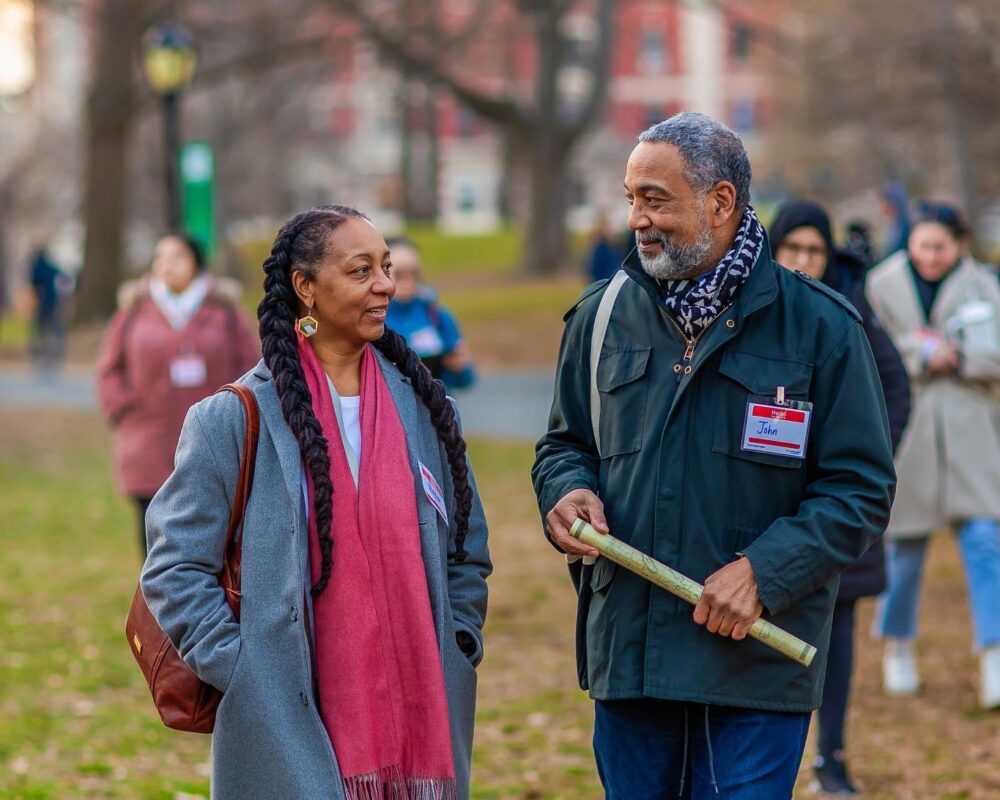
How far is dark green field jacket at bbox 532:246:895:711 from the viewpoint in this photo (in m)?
3.68

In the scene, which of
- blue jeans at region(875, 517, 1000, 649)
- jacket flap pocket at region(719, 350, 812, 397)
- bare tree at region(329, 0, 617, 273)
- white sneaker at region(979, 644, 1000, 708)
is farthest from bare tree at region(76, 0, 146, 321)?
jacket flap pocket at region(719, 350, 812, 397)

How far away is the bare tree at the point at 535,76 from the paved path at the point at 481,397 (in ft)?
24.8

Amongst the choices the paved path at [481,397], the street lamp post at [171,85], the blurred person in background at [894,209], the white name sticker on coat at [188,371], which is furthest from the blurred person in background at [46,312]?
the white name sticker on coat at [188,371]

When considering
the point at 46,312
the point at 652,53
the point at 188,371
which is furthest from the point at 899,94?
the point at 652,53

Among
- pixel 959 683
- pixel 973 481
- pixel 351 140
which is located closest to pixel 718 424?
pixel 973 481

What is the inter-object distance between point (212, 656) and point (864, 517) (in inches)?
58.6

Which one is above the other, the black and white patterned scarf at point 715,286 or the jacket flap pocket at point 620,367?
the black and white patterned scarf at point 715,286

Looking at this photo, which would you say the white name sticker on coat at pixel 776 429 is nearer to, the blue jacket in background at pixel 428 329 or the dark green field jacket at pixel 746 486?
the dark green field jacket at pixel 746 486

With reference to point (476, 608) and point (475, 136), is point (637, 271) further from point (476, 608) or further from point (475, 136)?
point (475, 136)

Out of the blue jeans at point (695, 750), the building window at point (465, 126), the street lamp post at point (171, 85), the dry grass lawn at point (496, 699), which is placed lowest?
the dry grass lawn at point (496, 699)

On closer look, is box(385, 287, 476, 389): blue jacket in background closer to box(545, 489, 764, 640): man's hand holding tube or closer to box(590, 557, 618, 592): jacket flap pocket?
box(590, 557, 618, 592): jacket flap pocket

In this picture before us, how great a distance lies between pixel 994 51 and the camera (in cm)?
2102

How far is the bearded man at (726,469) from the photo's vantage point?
145 inches

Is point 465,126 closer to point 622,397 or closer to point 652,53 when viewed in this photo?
point 652,53
